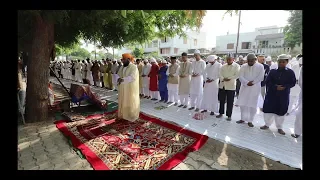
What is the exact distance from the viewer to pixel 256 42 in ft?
101

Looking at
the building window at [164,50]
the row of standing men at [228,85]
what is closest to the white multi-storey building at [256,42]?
the building window at [164,50]

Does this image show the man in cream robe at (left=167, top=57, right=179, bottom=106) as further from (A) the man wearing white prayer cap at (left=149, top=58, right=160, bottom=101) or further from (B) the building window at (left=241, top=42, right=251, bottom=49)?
(B) the building window at (left=241, top=42, right=251, bottom=49)

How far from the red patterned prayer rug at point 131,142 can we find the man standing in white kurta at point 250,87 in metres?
1.75

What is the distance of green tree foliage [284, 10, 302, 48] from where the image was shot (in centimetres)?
Answer: 2567

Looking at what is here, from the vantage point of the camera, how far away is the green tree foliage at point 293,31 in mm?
25672

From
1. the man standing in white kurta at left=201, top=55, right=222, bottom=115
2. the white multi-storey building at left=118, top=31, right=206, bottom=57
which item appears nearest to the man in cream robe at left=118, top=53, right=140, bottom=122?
the man standing in white kurta at left=201, top=55, right=222, bottom=115

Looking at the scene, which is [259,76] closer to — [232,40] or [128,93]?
[128,93]

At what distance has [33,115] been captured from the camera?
200 inches

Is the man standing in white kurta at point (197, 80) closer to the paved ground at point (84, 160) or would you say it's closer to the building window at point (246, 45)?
the paved ground at point (84, 160)

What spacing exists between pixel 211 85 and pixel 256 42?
2933 centimetres

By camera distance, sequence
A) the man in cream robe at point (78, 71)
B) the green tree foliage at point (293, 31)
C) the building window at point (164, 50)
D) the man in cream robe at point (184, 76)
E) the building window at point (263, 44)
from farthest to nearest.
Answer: the building window at point (164, 50)
the building window at point (263, 44)
the green tree foliage at point (293, 31)
the man in cream robe at point (78, 71)
the man in cream robe at point (184, 76)

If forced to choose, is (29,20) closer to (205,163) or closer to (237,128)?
(205,163)
